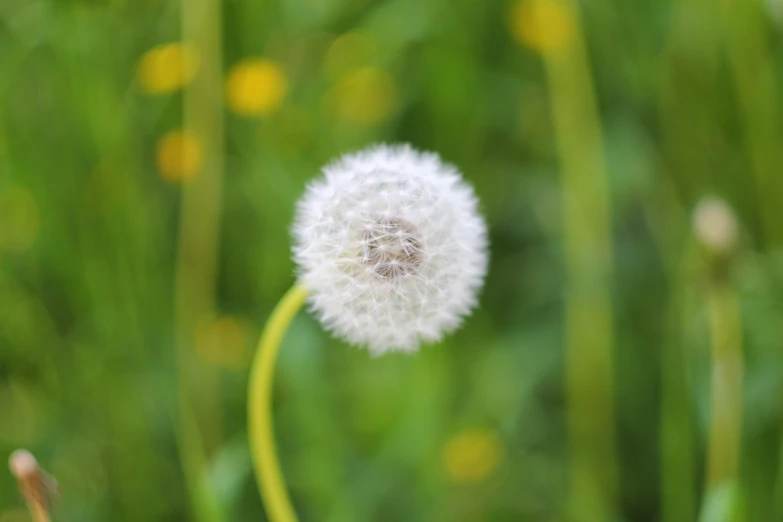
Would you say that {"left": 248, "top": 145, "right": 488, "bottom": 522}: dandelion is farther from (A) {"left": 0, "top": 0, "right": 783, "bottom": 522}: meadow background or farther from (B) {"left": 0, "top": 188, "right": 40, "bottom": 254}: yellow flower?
(B) {"left": 0, "top": 188, "right": 40, "bottom": 254}: yellow flower

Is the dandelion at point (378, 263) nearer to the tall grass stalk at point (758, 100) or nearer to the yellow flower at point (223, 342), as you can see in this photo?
the yellow flower at point (223, 342)

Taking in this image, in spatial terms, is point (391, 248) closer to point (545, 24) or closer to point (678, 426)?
point (678, 426)

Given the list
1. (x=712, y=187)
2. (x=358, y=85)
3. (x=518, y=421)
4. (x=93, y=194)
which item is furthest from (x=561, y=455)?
(x=93, y=194)

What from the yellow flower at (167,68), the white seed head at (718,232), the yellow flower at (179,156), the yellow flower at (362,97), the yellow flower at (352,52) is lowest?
the white seed head at (718,232)

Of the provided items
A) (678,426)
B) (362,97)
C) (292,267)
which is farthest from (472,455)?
(362,97)

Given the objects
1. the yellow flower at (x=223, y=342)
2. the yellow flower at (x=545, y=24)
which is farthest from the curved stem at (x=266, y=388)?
the yellow flower at (x=545, y=24)

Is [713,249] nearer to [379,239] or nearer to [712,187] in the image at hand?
[379,239]
